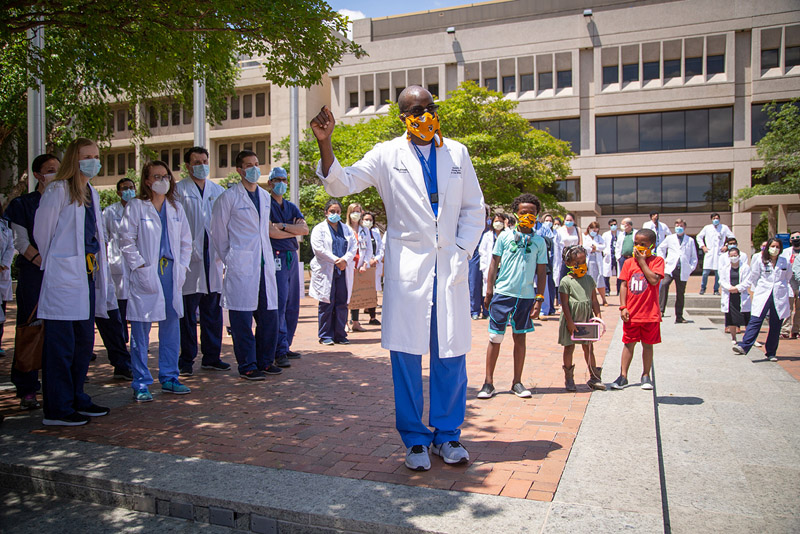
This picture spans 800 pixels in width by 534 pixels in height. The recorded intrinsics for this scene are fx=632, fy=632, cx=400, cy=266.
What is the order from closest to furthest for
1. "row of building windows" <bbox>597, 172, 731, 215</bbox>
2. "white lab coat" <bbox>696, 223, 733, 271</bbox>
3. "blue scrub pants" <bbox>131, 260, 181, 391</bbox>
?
"blue scrub pants" <bbox>131, 260, 181, 391</bbox> → "white lab coat" <bbox>696, 223, 733, 271</bbox> → "row of building windows" <bbox>597, 172, 731, 215</bbox>

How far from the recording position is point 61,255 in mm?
5102

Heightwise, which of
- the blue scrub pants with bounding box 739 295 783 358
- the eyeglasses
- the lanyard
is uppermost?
the eyeglasses

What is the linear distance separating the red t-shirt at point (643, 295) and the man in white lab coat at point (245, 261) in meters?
3.74

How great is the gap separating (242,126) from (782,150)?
3535cm

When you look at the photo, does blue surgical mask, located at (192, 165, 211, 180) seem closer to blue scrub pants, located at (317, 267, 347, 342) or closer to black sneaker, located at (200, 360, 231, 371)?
black sneaker, located at (200, 360, 231, 371)

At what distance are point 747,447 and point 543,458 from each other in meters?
1.66

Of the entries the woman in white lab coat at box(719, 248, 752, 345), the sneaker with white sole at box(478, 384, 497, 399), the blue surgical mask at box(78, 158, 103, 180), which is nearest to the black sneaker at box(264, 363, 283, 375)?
the sneaker with white sole at box(478, 384, 497, 399)

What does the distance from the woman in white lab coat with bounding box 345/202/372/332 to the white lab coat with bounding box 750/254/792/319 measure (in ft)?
19.3

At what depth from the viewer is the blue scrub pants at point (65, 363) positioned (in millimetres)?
4992

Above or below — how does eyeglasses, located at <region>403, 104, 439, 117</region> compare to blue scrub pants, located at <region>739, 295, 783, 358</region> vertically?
above

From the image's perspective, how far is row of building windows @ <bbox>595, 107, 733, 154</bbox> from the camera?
38.7 meters

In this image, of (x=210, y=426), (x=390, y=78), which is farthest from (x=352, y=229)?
(x=390, y=78)

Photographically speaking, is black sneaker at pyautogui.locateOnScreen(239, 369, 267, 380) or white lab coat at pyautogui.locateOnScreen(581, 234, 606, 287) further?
white lab coat at pyautogui.locateOnScreen(581, 234, 606, 287)

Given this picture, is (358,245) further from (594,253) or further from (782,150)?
(782,150)
